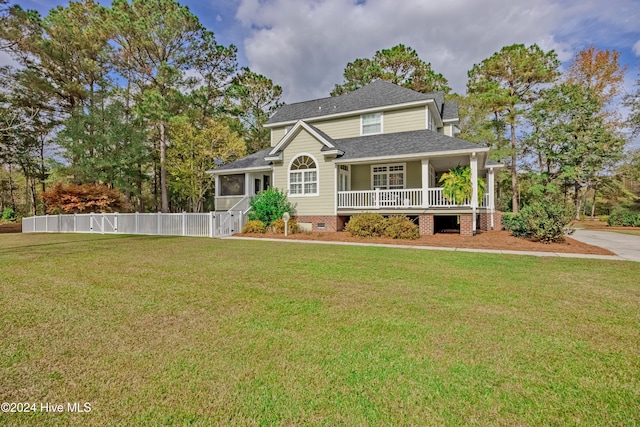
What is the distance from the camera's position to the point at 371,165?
17.0 metres

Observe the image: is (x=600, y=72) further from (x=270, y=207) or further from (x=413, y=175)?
(x=270, y=207)

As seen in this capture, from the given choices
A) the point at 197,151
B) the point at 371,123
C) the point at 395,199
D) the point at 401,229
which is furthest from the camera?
the point at 197,151

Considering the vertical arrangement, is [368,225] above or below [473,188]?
below

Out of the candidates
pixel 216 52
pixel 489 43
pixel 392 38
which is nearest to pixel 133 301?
pixel 216 52

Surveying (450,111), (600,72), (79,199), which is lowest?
(79,199)

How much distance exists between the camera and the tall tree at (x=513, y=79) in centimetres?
2578

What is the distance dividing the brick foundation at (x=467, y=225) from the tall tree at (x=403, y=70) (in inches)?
793

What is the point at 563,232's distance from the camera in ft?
35.6

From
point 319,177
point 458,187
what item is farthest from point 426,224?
point 319,177

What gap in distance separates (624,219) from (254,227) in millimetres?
25474

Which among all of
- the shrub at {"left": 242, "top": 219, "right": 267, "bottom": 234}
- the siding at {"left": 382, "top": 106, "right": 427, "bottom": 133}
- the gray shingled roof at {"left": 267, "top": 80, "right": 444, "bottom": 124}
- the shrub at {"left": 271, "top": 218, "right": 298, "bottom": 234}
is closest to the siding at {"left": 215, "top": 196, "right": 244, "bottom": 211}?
the shrub at {"left": 242, "top": 219, "right": 267, "bottom": 234}

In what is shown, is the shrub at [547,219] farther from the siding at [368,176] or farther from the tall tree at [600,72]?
the tall tree at [600,72]

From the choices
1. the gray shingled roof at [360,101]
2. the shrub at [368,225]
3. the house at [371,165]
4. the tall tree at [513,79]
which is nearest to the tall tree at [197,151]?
the house at [371,165]

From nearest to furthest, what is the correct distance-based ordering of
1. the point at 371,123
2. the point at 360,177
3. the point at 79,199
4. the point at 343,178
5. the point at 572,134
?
the point at 343,178, the point at 360,177, the point at 371,123, the point at 79,199, the point at 572,134
